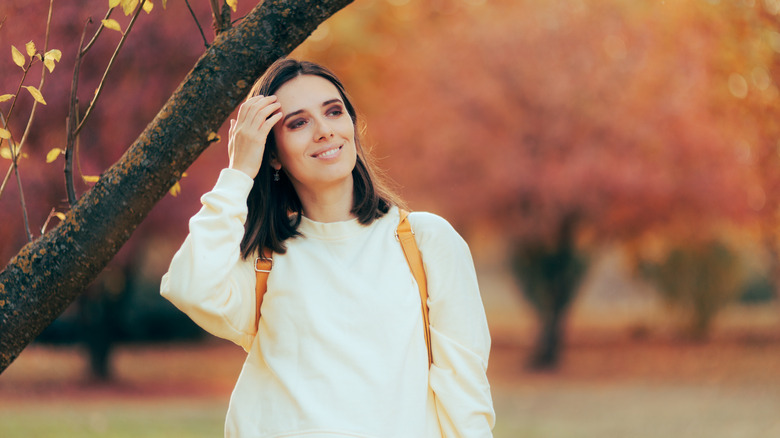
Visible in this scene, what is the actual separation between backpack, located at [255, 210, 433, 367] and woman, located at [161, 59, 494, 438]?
2cm

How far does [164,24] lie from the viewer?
9.73 m

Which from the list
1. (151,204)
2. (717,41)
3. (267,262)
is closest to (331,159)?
(267,262)

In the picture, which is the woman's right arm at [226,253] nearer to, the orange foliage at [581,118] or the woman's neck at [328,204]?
the woman's neck at [328,204]

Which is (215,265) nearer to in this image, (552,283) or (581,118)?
(581,118)

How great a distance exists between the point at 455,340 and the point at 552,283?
1193cm

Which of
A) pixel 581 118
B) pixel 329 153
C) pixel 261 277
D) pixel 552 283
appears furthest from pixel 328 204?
pixel 552 283

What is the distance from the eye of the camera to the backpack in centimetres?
205

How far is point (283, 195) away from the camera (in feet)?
7.51

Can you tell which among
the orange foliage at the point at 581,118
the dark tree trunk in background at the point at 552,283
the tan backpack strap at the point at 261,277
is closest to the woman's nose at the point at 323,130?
the tan backpack strap at the point at 261,277

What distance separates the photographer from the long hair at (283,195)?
2139 mm

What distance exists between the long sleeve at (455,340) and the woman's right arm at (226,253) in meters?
0.47

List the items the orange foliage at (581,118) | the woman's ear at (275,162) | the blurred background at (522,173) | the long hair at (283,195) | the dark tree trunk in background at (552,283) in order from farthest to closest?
the dark tree trunk in background at (552,283)
the orange foliage at (581,118)
the blurred background at (522,173)
the woman's ear at (275,162)
the long hair at (283,195)

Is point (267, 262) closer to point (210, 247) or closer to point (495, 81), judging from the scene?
point (210, 247)

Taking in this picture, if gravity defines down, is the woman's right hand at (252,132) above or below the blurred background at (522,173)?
below
